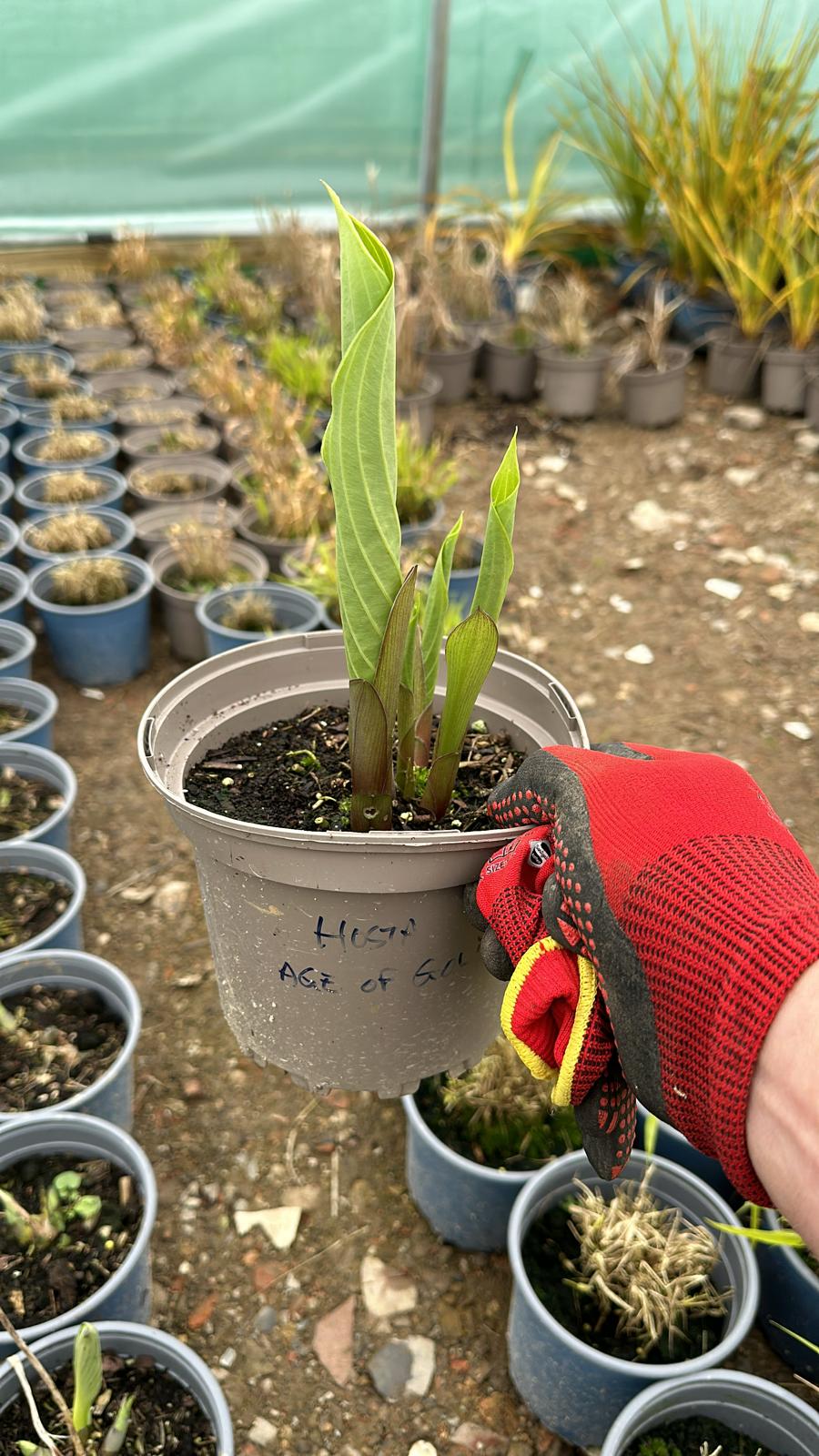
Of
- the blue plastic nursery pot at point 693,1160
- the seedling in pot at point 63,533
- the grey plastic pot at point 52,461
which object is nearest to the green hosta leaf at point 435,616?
the blue plastic nursery pot at point 693,1160

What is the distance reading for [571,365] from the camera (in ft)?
13.9

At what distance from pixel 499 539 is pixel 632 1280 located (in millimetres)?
1127

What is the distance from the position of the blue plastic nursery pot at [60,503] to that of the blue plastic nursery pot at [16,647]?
0.64m

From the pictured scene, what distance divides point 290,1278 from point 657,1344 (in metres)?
0.59

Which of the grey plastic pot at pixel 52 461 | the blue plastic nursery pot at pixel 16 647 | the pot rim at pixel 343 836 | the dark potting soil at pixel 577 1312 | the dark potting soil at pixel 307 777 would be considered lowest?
the dark potting soil at pixel 577 1312

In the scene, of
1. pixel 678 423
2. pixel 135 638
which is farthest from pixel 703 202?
pixel 135 638

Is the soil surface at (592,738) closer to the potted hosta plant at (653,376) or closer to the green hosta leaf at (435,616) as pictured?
the potted hosta plant at (653,376)

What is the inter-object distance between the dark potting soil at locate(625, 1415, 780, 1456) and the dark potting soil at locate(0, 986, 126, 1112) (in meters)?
0.97

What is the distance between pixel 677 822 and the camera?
875 millimetres

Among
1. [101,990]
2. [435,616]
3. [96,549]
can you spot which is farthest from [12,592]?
[435,616]

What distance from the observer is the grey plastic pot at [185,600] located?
2.96m

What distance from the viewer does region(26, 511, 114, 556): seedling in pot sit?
3074 mm

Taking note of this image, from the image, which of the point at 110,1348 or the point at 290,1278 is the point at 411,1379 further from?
the point at 110,1348

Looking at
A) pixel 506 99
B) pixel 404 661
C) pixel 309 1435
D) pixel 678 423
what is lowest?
pixel 309 1435
